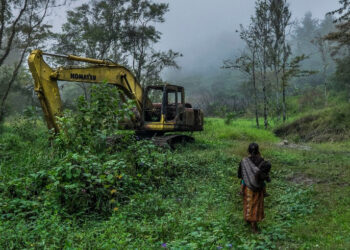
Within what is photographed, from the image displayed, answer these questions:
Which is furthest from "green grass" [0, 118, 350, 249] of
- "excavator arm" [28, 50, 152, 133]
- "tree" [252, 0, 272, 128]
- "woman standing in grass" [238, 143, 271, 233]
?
"tree" [252, 0, 272, 128]

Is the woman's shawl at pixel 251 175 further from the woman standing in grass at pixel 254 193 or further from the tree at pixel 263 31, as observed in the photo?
the tree at pixel 263 31

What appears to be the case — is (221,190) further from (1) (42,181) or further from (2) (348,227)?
(1) (42,181)

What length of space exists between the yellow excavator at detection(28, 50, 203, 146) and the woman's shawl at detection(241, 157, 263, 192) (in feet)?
16.2

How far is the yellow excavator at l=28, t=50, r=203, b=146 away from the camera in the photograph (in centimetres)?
816

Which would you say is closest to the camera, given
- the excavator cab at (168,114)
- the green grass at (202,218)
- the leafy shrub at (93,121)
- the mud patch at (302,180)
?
the green grass at (202,218)

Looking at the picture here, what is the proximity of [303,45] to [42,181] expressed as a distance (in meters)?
91.5

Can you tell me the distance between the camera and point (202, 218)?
518cm

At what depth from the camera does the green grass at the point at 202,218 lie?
409cm

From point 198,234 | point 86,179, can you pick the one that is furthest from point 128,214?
point 198,234

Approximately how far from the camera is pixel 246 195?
5410 millimetres

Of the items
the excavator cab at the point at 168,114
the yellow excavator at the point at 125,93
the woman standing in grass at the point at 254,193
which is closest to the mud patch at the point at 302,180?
the woman standing in grass at the point at 254,193

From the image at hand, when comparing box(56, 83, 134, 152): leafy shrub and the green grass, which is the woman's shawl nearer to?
the green grass

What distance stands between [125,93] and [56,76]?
3.29 m

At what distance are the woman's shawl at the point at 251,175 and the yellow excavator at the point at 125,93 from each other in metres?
4.94
